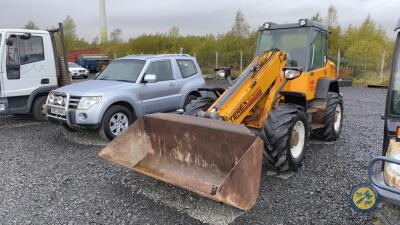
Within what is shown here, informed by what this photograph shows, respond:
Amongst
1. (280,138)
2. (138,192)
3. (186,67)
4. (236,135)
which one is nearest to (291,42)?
(280,138)

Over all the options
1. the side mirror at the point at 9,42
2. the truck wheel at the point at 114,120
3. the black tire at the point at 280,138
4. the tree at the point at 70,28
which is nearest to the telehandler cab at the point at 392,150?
the black tire at the point at 280,138

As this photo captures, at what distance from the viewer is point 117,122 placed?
290 inches

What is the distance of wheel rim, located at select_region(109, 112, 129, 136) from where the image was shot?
726 centimetres

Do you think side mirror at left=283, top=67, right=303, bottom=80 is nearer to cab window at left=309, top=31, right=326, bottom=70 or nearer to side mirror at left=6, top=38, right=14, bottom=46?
cab window at left=309, top=31, right=326, bottom=70

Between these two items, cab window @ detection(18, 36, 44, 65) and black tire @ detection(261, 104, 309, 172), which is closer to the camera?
black tire @ detection(261, 104, 309, 172)

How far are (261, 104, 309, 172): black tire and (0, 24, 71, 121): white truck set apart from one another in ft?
20.7

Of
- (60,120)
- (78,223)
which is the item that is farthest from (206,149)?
(60,120)

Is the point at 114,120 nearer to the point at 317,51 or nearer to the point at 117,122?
the point at 117,122

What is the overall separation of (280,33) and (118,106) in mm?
3647

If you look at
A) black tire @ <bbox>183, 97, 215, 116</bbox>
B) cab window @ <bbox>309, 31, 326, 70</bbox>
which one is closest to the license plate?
black tire @ <bbox>183, 97, 215, 116</bbox>

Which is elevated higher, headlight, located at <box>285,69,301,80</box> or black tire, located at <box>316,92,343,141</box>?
headlight, located at <box>285,69,301,80</box>

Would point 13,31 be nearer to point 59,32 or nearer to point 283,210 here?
point 59,32

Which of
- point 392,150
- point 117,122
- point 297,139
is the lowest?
point 117,122

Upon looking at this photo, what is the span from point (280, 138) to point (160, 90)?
3940mm
